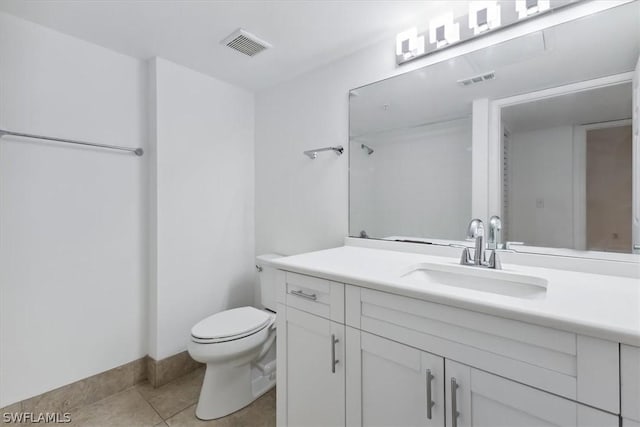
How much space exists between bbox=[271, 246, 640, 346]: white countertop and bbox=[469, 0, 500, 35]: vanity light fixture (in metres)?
1.05

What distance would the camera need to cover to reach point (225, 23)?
60.6 inches

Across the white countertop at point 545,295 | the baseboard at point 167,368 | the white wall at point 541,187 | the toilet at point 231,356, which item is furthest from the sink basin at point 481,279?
the baseboard at point 167,368

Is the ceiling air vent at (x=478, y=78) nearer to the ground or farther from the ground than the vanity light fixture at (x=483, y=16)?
nearer to the ground

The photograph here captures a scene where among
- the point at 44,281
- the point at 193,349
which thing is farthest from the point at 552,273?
the point at 44,281

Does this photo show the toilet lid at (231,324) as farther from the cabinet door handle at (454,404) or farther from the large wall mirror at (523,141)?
the cabinet door handle at (454,404)

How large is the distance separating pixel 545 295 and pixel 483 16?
1.19 m

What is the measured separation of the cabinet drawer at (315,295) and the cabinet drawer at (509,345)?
0.13 metres

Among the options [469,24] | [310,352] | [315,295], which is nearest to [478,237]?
[315,295]

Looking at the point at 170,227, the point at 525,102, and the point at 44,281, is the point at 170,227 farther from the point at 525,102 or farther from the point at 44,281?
the point at 525,102

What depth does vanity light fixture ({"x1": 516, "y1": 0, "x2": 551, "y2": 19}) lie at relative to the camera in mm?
1204

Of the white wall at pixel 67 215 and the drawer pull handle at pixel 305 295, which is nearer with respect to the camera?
the drawer pull handle at pixel 305 295

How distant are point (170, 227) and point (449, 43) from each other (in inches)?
74.7

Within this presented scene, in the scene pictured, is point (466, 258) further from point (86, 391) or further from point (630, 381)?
point (86, 391)

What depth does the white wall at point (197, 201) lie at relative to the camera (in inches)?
75.1
